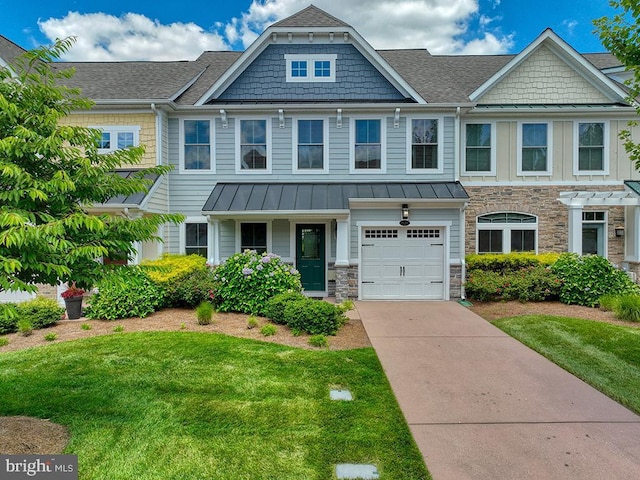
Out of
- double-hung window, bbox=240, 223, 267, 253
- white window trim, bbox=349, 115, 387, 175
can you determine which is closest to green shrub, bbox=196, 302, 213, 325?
double-hung window, bbox=240, 223, 267, 253

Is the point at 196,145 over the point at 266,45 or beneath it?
beneath

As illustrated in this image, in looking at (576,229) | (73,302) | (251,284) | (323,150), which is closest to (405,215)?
(323,150)

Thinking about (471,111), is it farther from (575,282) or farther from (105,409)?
(105,409)

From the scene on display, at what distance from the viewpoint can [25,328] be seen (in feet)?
23.9

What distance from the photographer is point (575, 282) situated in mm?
9766

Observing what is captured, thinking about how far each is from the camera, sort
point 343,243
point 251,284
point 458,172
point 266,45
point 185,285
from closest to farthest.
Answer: point 251,284
point 185,285
point 343,243
point 458,172
point 266,45

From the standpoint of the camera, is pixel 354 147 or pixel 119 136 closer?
pixel 119 136

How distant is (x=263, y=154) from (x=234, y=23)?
1012 centimetres

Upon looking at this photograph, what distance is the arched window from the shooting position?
11.6 metres

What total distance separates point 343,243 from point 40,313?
7.41m

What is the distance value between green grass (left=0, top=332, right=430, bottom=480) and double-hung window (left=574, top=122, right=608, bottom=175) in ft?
34.1

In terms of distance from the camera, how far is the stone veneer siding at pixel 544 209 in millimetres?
11484

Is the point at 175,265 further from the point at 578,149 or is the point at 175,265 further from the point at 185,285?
the point at 578,149

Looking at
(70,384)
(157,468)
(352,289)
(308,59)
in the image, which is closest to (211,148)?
(308,59)
